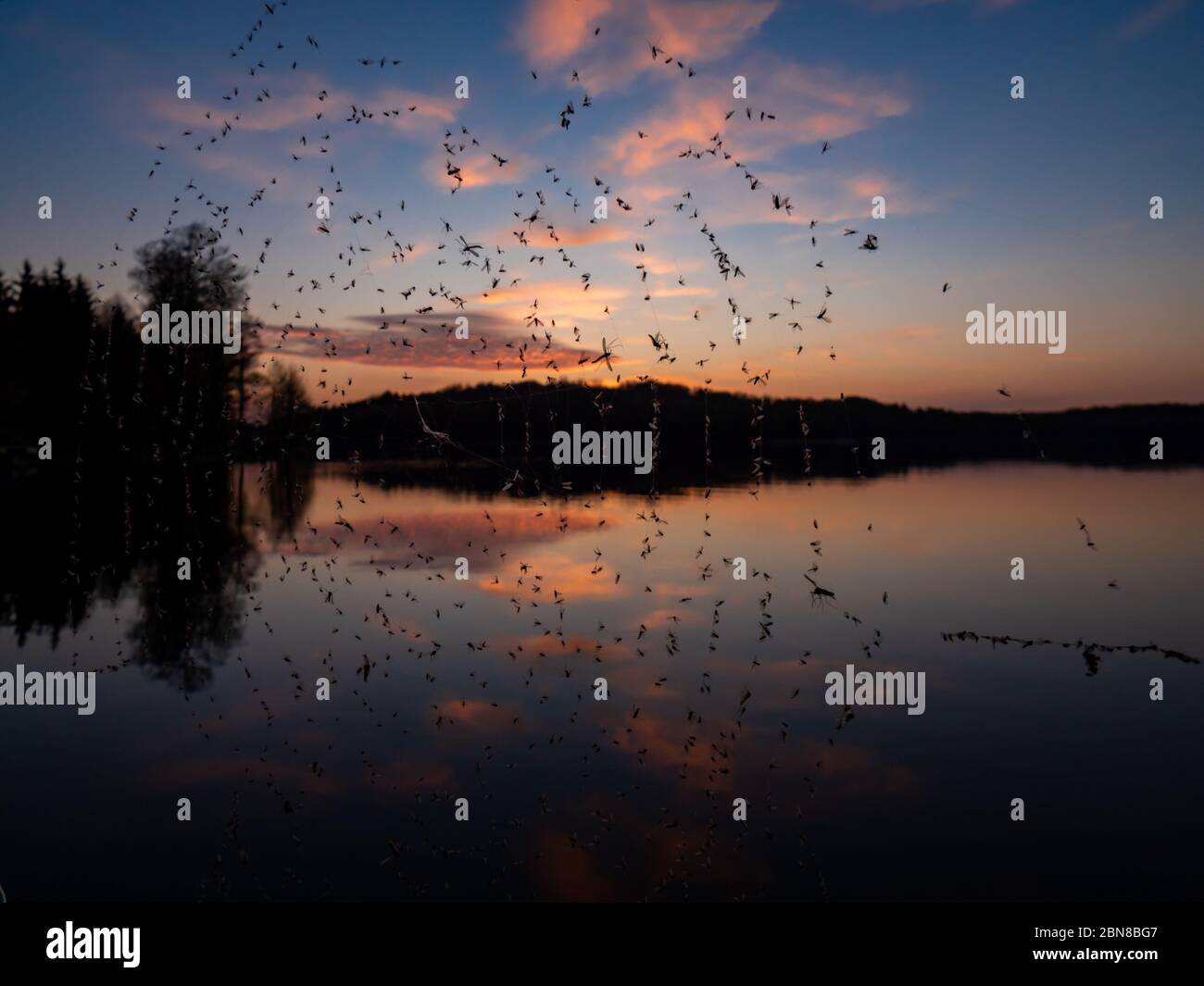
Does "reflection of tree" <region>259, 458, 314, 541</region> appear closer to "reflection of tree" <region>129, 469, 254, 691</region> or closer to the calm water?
"reflection of tree" <region>129, 469, 254, 691</region>

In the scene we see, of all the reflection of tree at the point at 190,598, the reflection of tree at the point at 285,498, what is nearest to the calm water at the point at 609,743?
the reflection of tree at the point at 190,598

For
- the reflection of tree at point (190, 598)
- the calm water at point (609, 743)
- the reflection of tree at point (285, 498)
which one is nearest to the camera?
the calm water at point (609, 743)

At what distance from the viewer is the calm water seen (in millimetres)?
7746

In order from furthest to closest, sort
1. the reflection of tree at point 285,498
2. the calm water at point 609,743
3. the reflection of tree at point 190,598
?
the reflection of tree at point 285,498 < the reflection of tree at point 190,598 < the calm water at point 609,743

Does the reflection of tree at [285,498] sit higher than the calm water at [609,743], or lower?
higher

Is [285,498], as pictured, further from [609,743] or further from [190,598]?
[609,743]

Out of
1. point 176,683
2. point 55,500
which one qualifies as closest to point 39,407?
point 55,500

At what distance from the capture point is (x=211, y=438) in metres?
79.6

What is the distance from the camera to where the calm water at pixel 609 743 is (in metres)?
7.75

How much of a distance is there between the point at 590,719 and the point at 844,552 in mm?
17247

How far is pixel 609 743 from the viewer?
1070 cm

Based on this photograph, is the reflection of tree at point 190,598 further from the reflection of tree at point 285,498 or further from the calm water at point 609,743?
the reflection of tree at point 285,498

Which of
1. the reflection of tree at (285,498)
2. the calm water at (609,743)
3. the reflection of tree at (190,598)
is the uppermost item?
the reflection of tree at (285,498)

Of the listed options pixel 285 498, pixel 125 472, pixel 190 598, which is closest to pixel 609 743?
pixel 190 598
